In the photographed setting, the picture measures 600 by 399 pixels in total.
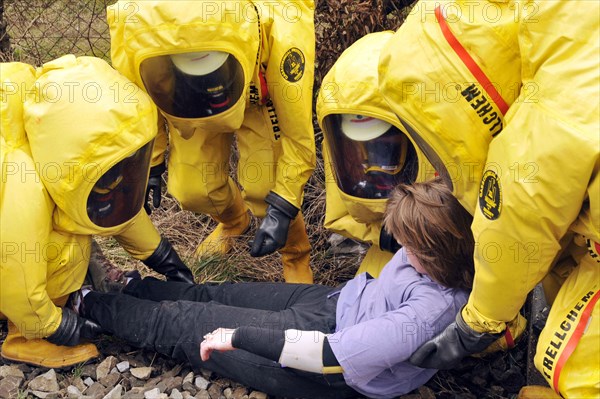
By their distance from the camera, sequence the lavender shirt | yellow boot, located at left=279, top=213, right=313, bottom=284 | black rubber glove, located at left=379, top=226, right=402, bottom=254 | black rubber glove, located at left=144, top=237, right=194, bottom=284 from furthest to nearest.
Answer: yellow boot, located at left=279, top=213, right=313, bottom=284 → black rubber glove, located at left=144, top=237, right=194, bottom=284 → black rubber glove, located at left=379, top=226, right=402, bottom=254 → the lavender shirt

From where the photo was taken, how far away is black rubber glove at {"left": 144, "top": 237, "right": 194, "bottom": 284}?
328 cm

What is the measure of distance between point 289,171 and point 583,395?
1.66 meters

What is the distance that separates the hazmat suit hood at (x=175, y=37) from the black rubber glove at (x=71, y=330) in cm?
87

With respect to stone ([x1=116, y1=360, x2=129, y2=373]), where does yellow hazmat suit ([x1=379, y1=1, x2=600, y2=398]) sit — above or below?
above

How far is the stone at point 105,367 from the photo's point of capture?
287 cm

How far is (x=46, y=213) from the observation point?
2.65 metres

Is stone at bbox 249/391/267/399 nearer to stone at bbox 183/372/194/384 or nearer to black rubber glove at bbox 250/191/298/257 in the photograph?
stone at bbox 183/372/194/384

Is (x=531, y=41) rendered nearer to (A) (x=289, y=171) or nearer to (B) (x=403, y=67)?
(B) (x=403, y=67)

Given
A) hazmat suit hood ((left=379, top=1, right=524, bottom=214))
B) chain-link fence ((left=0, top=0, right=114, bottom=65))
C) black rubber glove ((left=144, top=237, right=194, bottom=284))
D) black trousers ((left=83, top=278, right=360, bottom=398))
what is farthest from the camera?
chain-link fence ((left=0, top=0, right=114, bottom=65))

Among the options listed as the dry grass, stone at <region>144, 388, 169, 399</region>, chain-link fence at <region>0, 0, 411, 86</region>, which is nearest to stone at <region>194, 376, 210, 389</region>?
stone at <region>144, 388, 169, 399</region>

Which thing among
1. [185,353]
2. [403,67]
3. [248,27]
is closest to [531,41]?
[403,67]

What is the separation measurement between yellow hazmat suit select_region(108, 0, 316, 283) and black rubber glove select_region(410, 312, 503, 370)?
43.8 inches

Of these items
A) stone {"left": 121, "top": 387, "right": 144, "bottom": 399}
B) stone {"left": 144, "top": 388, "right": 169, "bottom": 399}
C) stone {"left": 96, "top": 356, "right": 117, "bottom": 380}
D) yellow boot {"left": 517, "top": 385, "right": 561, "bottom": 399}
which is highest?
yellow boot {"left": 517, "top": 385, "right": 561, "bottom": 399}

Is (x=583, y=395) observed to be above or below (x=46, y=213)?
below
